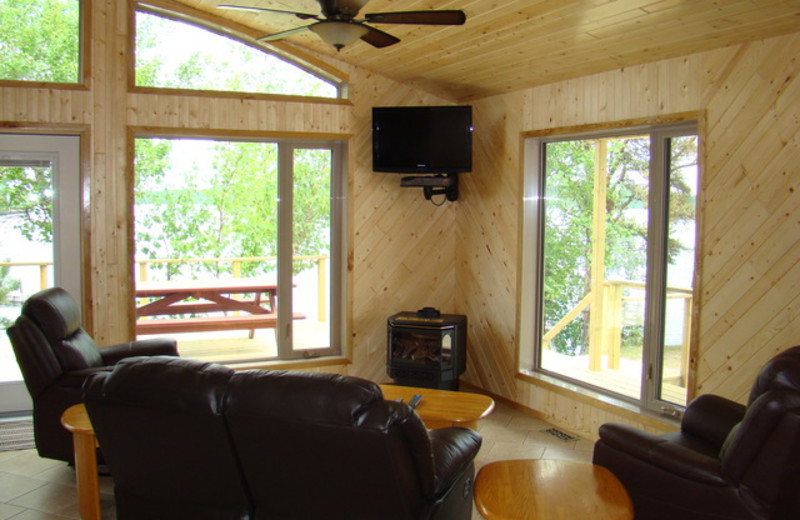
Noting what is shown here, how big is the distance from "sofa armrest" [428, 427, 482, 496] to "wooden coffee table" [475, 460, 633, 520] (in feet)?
0.44

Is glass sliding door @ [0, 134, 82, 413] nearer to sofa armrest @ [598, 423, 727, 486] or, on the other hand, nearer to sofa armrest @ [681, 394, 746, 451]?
sofa armrest @ [598, 423, 727, 486]

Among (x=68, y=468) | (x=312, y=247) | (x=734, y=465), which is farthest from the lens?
(x=312, y=247)

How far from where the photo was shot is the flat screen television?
18.2 ft

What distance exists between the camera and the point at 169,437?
2.70 m

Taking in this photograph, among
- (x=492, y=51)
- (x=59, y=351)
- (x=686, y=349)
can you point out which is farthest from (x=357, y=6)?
(x=686, y=349)

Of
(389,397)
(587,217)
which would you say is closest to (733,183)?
(587,217)

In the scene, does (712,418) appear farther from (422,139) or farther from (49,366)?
(49,366)

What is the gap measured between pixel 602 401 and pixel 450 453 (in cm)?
238

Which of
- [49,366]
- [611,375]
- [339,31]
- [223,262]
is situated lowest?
[611,375]

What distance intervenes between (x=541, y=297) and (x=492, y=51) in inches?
78.0

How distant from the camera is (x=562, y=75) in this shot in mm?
4953

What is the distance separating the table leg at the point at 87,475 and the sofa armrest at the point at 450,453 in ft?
5.73

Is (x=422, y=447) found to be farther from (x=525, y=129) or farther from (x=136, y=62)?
(x=136, y=62)

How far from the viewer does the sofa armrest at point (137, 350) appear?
15.2 feet
